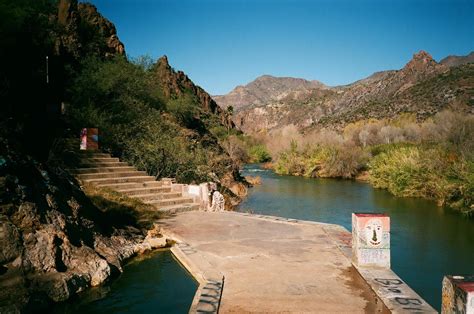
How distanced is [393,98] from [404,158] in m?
57.7

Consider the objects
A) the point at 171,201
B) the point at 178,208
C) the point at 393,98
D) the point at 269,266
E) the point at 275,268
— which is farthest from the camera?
the point at 393,98

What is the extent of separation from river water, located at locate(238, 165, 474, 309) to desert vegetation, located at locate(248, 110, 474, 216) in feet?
3.18

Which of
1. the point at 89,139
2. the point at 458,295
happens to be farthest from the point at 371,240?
the point at 89,139

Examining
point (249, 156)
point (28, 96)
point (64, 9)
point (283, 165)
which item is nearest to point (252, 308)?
point (28, 96)

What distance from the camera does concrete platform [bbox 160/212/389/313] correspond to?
5.34 m

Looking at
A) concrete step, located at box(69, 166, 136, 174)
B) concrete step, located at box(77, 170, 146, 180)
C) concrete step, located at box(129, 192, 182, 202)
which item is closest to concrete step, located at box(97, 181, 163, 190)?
concrete step, located at box(77, 170, 146, 180)

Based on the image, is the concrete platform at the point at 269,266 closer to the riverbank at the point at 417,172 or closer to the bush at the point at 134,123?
the bush at the point at 134,123

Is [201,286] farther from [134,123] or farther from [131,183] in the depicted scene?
[134,123]

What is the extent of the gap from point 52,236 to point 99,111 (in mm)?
13452

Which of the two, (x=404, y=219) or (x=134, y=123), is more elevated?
(x=134, y=123)

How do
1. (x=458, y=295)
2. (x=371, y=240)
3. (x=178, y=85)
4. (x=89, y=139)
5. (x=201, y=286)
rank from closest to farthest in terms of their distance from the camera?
(x=458, y=295) < (x=201, y=286) < (x=371, y=240) < (x=89, y=139) < (x=178, y=85)

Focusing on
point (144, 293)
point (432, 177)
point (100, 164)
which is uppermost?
point (100, 164)

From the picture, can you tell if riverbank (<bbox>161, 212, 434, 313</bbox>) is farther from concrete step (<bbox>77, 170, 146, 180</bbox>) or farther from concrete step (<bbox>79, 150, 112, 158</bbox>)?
concrete step (<bbox>79, 150, 112, 158</bbox>)

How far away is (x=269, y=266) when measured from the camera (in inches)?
269
